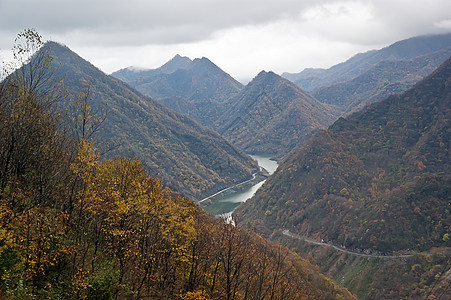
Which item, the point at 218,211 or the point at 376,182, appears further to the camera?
the point at 218,211

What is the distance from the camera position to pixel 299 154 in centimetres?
17975

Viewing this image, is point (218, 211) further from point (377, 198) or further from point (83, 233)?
point (83, 233)

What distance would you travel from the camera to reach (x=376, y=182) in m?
145

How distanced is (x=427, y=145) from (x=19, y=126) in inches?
6828

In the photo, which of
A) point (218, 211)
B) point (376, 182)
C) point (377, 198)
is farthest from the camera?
point (218, 211)

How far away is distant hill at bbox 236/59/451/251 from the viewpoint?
332 ft

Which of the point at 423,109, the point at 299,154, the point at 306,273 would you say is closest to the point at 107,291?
the point at 306,273

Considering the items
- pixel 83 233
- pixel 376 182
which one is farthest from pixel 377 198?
pixel 83 233

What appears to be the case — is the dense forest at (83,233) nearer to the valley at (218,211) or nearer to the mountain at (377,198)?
the valley at (218,211)

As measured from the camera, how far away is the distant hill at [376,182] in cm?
10125

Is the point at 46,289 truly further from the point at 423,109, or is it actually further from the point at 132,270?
the point at 423,109

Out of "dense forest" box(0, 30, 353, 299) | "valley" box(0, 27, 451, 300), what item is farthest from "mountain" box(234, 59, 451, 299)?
"dense forest" box(0, 30, 353, 299)

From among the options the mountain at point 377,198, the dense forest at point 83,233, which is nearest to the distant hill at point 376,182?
the mountain at point 377,198

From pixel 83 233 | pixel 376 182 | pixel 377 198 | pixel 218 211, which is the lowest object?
pixel 218 211
